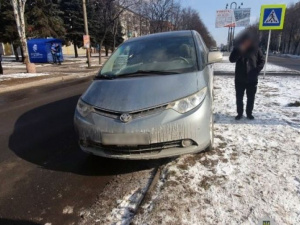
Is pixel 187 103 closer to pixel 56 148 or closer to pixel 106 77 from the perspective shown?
pixel 106 77

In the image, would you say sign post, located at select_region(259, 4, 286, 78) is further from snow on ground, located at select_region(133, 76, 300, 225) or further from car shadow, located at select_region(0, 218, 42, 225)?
car shadow, located at select_region(0, 218, 42, 225)

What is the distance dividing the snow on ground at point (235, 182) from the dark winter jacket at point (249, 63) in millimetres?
1015

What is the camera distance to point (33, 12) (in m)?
26.4

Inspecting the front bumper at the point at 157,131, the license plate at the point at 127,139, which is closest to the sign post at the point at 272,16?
the front bumper at the point at 157,131

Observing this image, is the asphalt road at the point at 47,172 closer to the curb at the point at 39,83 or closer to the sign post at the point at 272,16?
the curb at the point at 39,83

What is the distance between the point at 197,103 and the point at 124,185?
130 cm

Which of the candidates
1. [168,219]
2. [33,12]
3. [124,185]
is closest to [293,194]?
[168,219]

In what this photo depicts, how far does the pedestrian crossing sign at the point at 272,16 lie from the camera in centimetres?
1075

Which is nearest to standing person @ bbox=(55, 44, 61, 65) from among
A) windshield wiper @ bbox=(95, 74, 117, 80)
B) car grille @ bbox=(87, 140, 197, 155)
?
windshield wiper @ bbox=(95, 74, 117, 80)

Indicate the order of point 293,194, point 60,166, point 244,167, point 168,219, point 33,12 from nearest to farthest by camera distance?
1. point 168,219
2. point 293,194
3. point 244,167
4. point 60,166
5. point 33,12

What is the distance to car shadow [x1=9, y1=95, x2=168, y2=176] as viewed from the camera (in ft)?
11.9

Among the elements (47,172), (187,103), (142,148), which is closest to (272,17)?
(187,103)

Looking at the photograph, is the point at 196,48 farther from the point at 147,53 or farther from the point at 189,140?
the point at 189,140

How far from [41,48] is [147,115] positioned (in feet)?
83.9
